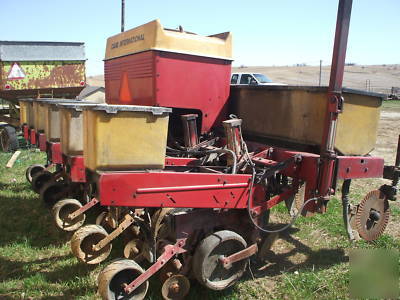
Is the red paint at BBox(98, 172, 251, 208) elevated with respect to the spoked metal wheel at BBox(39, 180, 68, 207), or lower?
elevated

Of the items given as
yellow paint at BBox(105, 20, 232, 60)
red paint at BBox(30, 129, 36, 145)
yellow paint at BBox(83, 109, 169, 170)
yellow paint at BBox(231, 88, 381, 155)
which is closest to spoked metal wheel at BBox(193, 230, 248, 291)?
yellow paint at BBox(83, 109, 169, 170)

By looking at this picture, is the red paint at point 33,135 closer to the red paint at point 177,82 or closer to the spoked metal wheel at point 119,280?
the red paint at point 177,82

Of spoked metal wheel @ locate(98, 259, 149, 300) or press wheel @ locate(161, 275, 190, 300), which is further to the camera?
press wheel @ locate(161, 275, 190, 300)

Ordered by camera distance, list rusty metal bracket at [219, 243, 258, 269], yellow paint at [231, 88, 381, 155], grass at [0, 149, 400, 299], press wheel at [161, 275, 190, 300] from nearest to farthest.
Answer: press wheel at [161, 275, 190, 300], rusty metal bracket at [219, 243, 258, 269], grass at [0, 149, 400, 299], yellow paint at [231, 88, 381, 155]

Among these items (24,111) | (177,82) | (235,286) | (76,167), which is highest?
(177,82)

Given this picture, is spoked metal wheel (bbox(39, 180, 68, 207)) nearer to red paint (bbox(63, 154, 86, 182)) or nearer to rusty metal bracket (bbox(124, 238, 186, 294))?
red paint (bbox(63, 154, 86, 182))

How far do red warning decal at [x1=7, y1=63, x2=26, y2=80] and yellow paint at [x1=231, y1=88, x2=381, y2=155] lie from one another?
27.3ft

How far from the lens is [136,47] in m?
4.21

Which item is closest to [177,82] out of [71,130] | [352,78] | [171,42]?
[171,42]

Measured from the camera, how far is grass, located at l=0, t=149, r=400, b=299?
3287mm

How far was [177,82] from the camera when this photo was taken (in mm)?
4070

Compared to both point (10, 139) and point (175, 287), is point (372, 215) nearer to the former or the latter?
point (175, 287)

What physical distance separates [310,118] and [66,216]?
290 centimetres

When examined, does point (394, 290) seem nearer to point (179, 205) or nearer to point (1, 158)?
point (179, 205)
